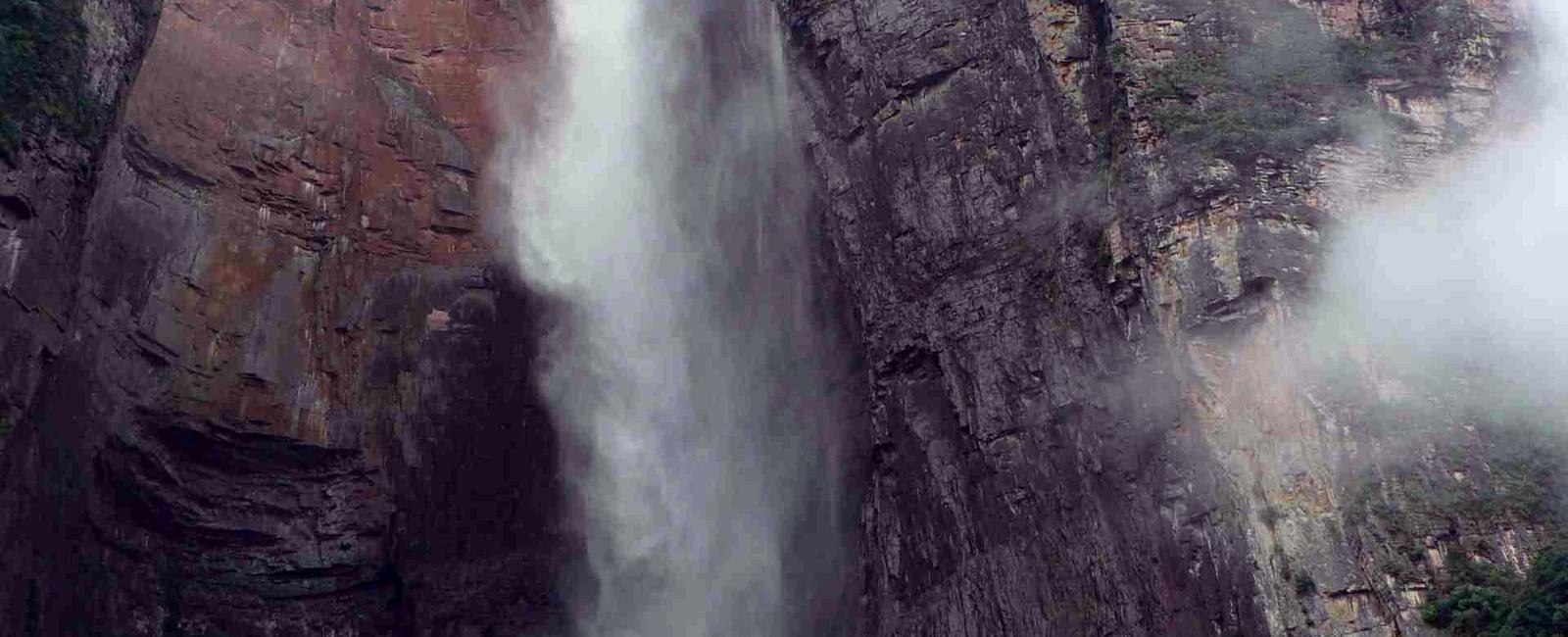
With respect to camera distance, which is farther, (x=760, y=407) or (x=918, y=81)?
(x=760, y=407)

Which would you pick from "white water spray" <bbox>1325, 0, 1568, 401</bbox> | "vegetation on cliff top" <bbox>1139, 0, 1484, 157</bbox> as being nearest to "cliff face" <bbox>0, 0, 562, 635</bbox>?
"vegetation on cliff top" <bbox>1139, 0, 1484, 157</bbox>

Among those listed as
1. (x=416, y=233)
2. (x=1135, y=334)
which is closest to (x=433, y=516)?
(x=416, y=233)

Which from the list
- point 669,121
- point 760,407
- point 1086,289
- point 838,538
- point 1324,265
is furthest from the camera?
point 669,121

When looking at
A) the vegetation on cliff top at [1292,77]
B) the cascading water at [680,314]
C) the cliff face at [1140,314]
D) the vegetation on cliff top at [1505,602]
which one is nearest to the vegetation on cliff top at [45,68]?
the cascading water at [680,314]

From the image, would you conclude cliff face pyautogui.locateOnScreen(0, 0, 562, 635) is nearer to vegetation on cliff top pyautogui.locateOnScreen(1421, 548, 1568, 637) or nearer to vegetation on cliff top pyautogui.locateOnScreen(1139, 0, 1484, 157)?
vegetation on cliff top pyautogui.locateOnScreen(1139, 0, 1484, 157)

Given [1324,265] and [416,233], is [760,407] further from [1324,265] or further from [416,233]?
[1324,265]

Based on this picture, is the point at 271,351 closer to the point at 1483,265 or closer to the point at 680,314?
the point at 680,314

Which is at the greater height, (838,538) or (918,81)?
(918,81)

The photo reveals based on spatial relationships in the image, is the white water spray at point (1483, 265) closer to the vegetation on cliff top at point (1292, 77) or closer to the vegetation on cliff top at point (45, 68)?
the vegetation on cliff top at point (1292, 77)
